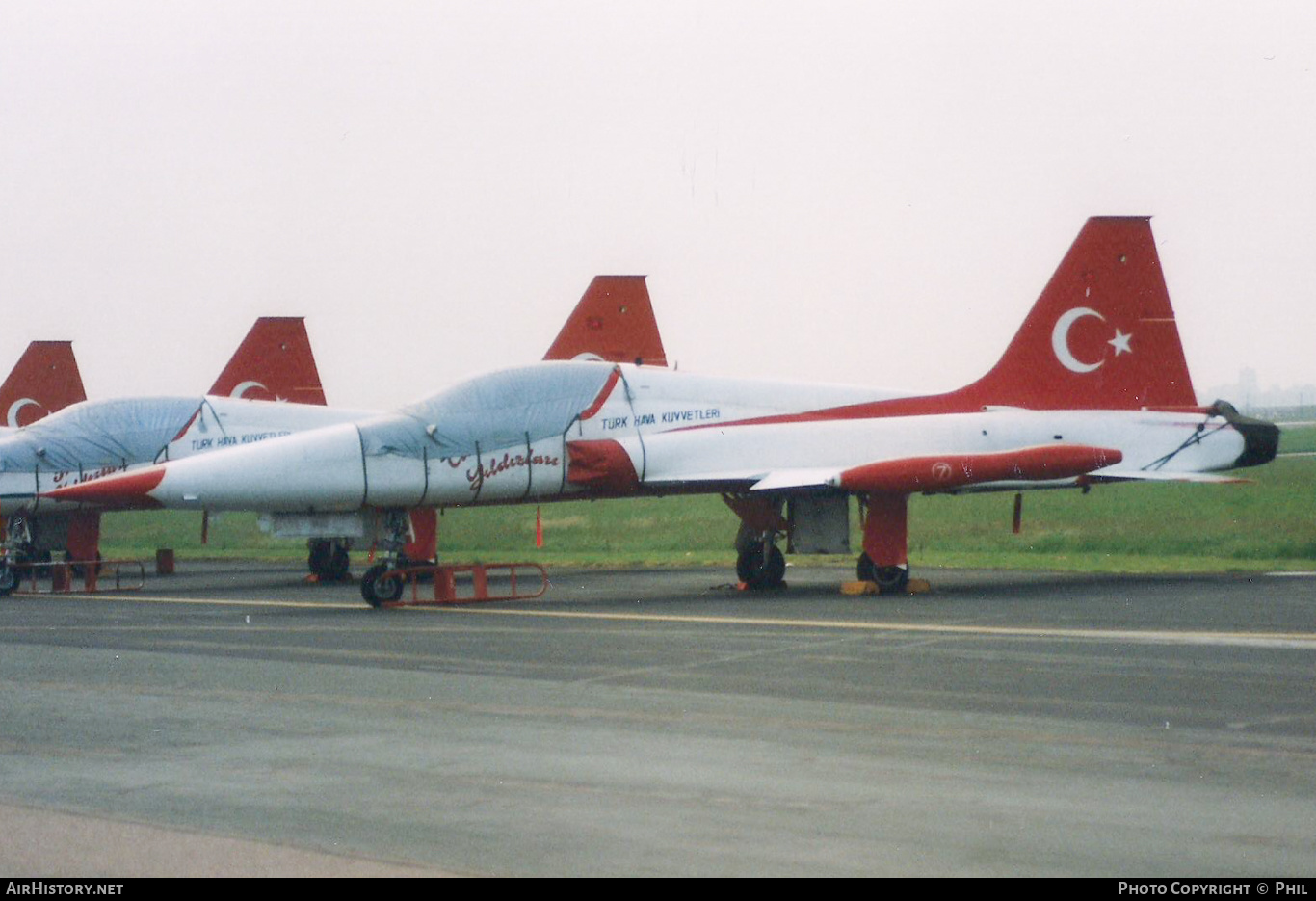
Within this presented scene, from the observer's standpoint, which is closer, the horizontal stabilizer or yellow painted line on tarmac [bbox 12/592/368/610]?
yellow painted line on tarmac [bbox 12/592/368/610]

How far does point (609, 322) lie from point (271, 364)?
877cm

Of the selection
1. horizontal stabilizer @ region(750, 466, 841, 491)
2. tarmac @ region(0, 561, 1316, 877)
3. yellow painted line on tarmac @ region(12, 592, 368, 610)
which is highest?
horizontal stabilizer @ region(750, 466, 841, 491)

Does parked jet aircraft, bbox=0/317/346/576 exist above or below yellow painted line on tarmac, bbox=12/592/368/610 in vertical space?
above

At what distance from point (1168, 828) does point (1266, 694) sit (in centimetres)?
429

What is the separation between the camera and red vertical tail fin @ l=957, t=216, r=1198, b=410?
930 inches

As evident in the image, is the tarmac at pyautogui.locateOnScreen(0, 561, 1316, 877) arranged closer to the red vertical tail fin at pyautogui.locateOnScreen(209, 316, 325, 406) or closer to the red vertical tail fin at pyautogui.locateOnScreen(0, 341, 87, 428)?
the red vertical tail fin at pyautogui.locateOnScreen(209, 316, 325, 406)

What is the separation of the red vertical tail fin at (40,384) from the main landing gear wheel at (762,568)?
21.2 meters

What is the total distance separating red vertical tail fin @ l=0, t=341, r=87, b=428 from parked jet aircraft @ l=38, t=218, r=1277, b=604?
56.9ft

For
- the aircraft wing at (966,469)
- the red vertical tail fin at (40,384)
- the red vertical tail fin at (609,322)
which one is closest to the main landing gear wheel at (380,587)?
the aircraft wing at (966,469)

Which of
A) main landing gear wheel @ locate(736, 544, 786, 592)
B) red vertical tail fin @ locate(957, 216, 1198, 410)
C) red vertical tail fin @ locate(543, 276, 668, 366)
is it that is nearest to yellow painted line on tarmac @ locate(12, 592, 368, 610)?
main landing gear wheel @ locate(736, 544, 786, 592)

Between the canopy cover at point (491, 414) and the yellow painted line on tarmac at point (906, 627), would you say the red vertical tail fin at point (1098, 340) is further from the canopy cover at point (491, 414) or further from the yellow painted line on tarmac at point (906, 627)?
the yellow painted line on tarmac at point (906, 627)

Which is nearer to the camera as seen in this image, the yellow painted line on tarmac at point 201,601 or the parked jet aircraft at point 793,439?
the parked jet aircraft at point 793,439

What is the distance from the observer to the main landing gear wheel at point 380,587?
20.6 metres

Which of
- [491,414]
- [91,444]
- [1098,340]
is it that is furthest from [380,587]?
[1098,340]
